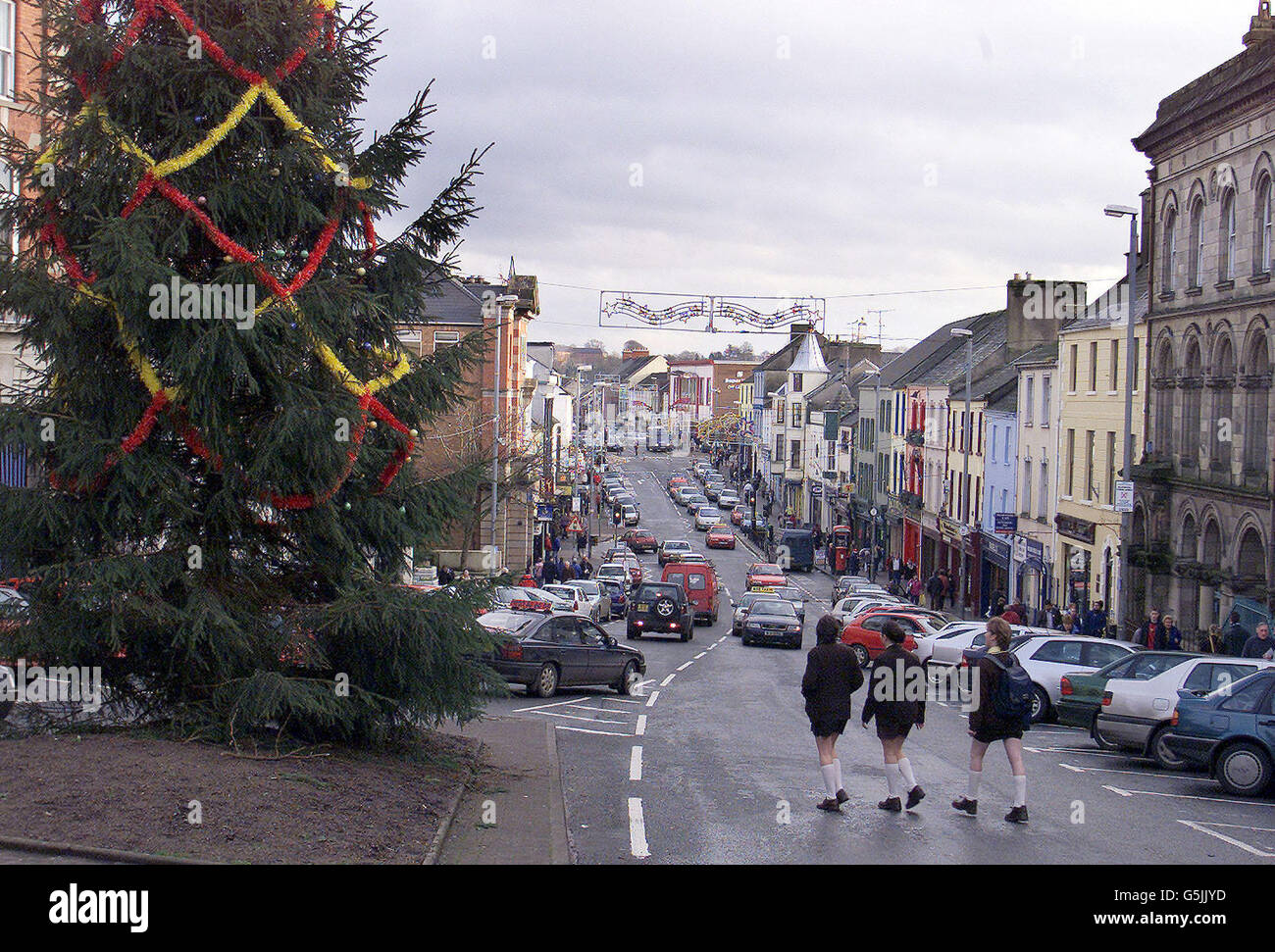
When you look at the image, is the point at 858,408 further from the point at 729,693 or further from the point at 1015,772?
the point at 1015,772

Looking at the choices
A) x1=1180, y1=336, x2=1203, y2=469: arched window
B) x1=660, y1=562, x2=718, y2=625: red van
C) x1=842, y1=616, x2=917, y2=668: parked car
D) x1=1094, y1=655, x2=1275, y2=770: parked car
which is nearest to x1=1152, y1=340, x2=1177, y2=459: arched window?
x1=1180, y1=336, x2=1203, y2=469: arched window

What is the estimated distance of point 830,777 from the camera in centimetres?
1227

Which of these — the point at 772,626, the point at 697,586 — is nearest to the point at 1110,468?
the point at 772,626

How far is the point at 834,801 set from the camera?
12164mm

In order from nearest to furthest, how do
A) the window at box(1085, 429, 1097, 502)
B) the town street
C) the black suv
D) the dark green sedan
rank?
the town street → the dark green sedan → the black suv → the window at box(1085, 429, 1097, 502)

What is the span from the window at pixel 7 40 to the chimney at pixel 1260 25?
29488mm

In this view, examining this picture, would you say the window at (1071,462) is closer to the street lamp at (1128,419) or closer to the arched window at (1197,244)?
the street lamp at (1128,419)

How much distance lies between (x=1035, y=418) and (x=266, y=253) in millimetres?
40893

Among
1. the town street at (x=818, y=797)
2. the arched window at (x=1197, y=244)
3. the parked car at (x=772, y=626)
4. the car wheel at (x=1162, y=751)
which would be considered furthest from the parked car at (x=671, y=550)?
the car wheel at (x=1162, y=751)

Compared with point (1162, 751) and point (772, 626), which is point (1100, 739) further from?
point (772, 626)

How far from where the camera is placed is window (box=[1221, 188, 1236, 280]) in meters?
33.2

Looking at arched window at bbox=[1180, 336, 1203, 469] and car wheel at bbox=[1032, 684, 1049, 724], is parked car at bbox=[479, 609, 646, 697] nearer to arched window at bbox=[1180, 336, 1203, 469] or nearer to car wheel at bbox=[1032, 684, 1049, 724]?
car wheel at bbox=[1032, 684, 1049, 724]

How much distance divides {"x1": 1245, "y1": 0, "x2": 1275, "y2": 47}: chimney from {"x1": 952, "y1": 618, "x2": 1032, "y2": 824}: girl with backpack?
2826 centimetres

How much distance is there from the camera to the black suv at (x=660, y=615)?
38719 mm
